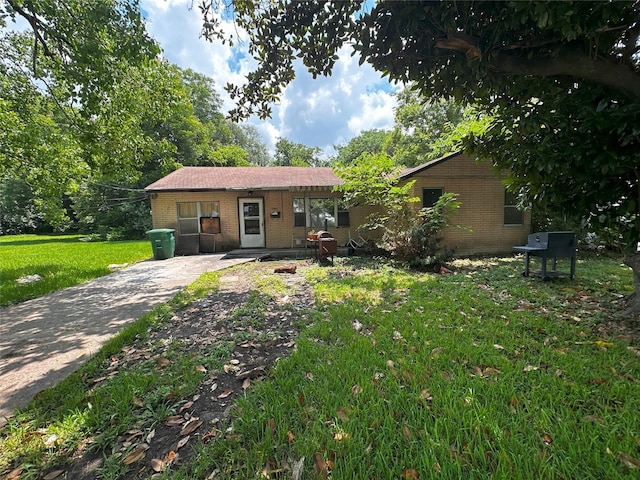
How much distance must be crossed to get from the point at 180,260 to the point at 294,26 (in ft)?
28.8

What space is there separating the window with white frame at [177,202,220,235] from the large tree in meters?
8.69

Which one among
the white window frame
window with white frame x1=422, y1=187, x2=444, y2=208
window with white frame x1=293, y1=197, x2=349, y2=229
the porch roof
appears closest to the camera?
window with white frame x1=422, y1=187, x2=444, y2=208

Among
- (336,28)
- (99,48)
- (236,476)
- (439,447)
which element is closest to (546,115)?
(336,28)

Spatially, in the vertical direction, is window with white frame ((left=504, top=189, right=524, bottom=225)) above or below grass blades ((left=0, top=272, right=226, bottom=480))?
above

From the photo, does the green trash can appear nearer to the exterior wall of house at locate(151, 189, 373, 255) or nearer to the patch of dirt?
the exterior wall of house at locate(151, 189, 373, 255)

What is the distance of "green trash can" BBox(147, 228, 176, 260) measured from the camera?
10484mm

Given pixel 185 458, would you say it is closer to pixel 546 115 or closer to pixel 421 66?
pixel 421 66

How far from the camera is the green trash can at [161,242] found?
10.5 metres

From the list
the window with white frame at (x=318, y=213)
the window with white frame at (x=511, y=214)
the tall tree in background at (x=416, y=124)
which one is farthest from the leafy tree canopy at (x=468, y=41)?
the tall tree in background at (x=416, y=124)

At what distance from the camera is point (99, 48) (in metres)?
6.46

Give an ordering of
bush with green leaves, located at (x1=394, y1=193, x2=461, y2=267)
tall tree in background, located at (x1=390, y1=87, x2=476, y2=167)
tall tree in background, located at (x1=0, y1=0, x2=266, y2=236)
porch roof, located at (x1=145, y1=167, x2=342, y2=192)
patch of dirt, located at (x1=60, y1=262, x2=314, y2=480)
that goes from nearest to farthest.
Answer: patch of dirt, located at (x1=60, y1=262, x2=314, y2=480), tall tree in background, located at (x1=0, y1=0, x2=266, y2=236), bush with green leaves, located at (x1=394, y1=193, x2=461, y2=267), porch roof, located at (x1=145, y1=167, x2=342, y2=192), tall tree in background, located at (x1=390, y1=87, x2=476, y2=167)

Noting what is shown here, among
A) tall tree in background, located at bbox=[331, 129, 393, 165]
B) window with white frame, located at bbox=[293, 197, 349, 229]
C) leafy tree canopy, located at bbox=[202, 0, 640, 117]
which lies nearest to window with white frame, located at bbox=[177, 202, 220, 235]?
window with white frame, located at bbox=[293, 197, 349, 229]

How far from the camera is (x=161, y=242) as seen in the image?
1058 centimetres

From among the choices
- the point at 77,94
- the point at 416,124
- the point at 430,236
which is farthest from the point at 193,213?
the point at 416,124
